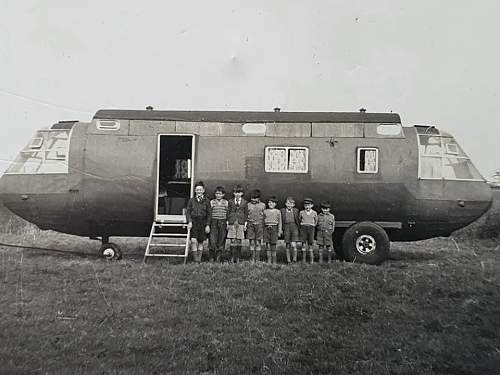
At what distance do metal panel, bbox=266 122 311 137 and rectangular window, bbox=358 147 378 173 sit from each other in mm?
1257

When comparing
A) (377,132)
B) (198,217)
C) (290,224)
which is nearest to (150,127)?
(198,217)

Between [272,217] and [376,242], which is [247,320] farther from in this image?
[376,242]

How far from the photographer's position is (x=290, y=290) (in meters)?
7.52

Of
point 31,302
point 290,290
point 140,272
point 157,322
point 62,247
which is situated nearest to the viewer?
point 157,322

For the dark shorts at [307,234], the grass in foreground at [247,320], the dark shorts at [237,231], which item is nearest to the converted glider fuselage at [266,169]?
the dark shorts at [307,234]

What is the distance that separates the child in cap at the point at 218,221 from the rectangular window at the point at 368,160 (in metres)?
3.11

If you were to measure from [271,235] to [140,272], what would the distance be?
283cm

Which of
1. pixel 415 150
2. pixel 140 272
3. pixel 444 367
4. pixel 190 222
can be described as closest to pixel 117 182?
pixel 190 222

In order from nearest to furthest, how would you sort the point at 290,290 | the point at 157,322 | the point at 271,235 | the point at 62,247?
the point at 157,322 < the point at 290,290 < the point at 271,235 < the point at 62,247

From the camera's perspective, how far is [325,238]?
34.6 feet

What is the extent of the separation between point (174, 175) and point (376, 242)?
19.0 feet

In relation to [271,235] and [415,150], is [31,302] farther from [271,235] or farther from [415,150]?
[415,150]

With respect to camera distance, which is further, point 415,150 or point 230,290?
point 415,150

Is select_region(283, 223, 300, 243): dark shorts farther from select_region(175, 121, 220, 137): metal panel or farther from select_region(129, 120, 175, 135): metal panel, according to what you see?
select_region(129, 120, 175, 135): metal panel
